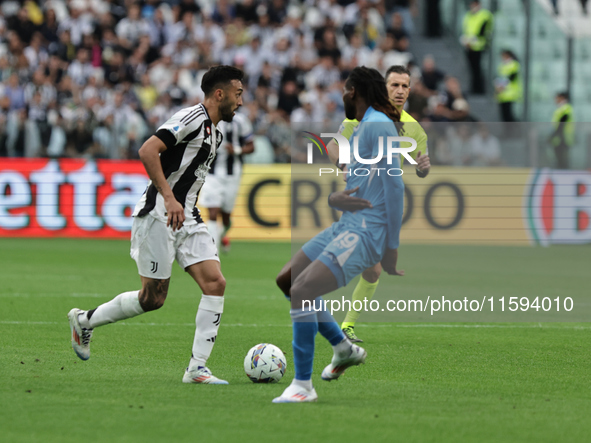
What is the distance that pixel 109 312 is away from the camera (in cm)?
652

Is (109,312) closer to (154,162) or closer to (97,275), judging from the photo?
(154,162)

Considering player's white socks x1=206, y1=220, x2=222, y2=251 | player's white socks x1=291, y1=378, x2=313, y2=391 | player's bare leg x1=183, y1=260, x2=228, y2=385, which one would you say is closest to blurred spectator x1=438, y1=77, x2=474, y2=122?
player's white socks x1=206, y1=220, x2=222, y2=251

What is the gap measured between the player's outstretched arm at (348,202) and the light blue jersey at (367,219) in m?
0.03

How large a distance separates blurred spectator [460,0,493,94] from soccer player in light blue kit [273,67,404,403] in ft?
53.7

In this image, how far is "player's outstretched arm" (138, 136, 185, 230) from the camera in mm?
5973

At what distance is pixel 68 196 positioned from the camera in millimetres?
18719

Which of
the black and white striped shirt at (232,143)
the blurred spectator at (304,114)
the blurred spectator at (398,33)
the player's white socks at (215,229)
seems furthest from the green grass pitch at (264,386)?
the blurred spectator at (398,33)

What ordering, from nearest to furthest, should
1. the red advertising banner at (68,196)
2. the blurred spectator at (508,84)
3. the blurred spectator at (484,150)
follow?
the blurred spectator at (484,150), the red advertising banner at (68,196), the blurred spectator at (508,84)

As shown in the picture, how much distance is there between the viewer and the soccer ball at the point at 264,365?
6.15 meters

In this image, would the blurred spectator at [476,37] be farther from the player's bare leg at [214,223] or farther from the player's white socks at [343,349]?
the player's white socks at [343,349]

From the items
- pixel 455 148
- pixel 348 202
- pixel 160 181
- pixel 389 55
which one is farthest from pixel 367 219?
pixel 389 55

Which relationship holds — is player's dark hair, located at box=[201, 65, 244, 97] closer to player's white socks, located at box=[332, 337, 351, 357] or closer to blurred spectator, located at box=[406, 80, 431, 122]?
→ player's white socks, located at box=[332, 337, 351, 357]

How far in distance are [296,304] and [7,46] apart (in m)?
18.2

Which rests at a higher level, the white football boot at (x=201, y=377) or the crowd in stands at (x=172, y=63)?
the crowd in stands at (x=172, y=63)
